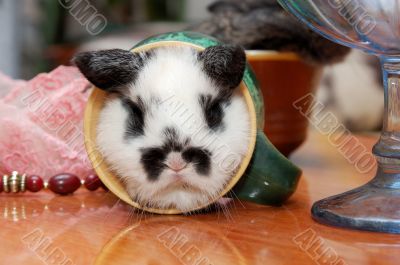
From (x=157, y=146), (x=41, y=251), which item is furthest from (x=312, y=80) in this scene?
(x=41, y=251)

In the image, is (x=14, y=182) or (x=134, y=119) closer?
(x=134, y=119)

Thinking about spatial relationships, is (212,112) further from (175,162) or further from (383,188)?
(383,188)

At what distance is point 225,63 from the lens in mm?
633

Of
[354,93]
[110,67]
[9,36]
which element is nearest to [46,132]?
[110,67]

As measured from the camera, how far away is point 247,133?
0.65m

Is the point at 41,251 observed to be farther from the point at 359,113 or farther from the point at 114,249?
the point at 359,113

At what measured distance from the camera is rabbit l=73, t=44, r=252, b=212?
620 millimetres

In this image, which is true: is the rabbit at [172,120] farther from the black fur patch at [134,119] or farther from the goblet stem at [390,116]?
the goblet stem at [390,116]

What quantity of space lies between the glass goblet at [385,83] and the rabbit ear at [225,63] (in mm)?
82

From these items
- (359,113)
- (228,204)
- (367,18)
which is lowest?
(359,113)

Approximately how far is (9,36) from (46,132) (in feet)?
4.04

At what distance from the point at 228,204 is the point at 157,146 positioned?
0.45ft

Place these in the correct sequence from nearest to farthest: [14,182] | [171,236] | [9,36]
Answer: [171,236], [14,182], [9,36]

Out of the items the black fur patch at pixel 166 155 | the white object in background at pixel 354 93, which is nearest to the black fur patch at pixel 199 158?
the black fur patch at pixel 166 155
